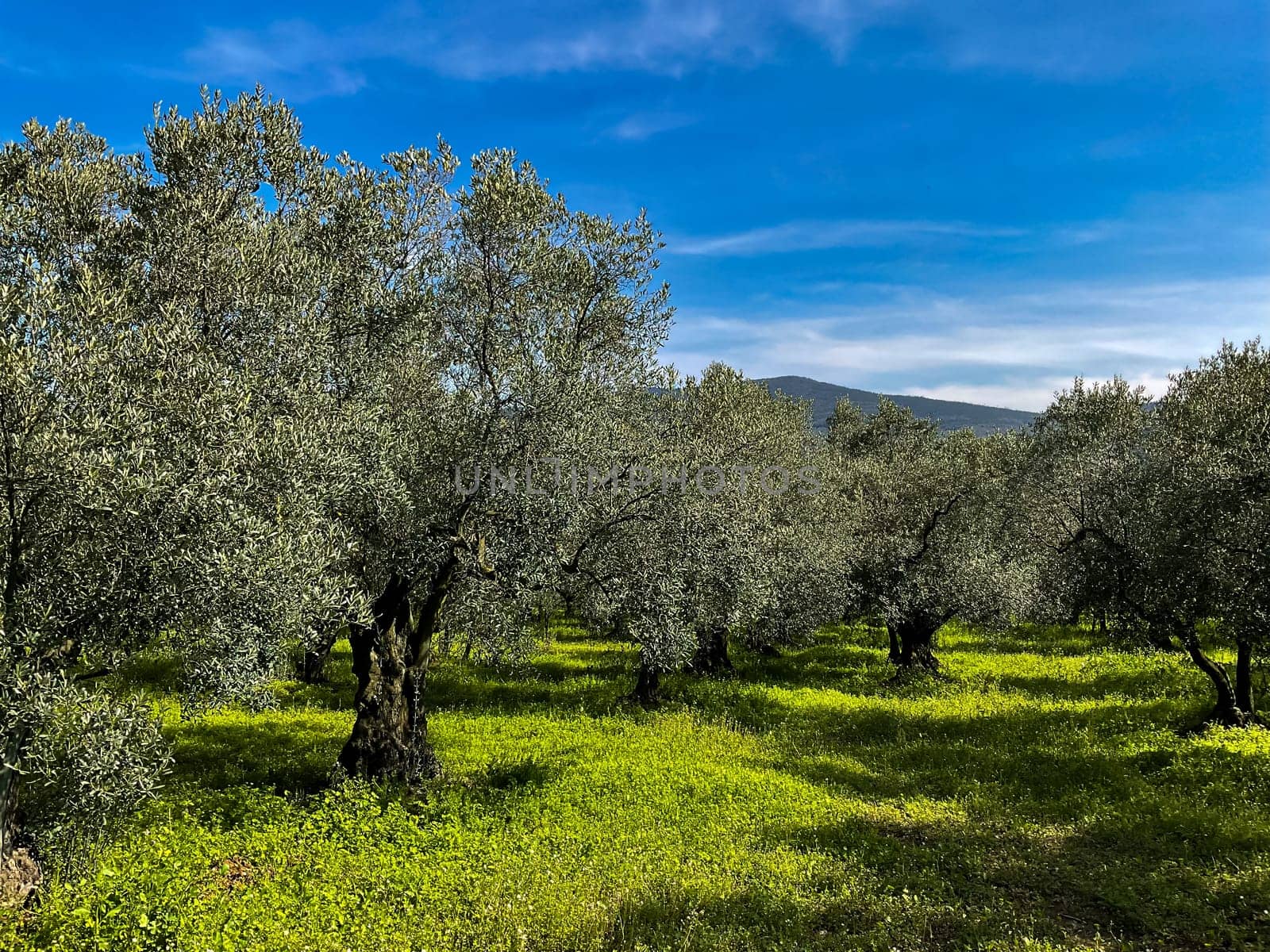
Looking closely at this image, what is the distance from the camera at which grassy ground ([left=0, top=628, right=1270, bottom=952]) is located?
10891 millimetres

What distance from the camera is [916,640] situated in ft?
108

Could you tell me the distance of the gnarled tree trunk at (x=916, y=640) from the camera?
105 feet

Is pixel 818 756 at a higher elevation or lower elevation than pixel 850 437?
lower

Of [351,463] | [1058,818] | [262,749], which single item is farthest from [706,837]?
[262,749]

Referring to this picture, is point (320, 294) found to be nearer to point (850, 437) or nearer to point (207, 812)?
point (207, 812)

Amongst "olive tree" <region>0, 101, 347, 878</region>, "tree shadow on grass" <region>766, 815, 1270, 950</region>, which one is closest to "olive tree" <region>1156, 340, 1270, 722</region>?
"tree shadow on grass" <region>766, 815, 1270, 950</region>

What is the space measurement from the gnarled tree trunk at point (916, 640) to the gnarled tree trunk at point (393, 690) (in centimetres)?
2271

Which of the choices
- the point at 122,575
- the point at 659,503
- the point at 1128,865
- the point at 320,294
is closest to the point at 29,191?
the point at 320,294

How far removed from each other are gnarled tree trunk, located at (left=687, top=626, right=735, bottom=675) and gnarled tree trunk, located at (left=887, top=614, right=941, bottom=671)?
8.11 metres

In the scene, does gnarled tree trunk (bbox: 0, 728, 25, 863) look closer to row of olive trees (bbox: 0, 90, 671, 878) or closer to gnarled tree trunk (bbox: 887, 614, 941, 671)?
row of olive trees (bbox: 0, 90, 671, 878)

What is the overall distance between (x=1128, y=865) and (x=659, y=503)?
12639mm

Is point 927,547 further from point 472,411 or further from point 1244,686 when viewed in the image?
point 472,411

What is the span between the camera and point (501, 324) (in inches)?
643

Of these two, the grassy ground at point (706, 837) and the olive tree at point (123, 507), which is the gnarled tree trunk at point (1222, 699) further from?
the olive tree at point (123, 507)
